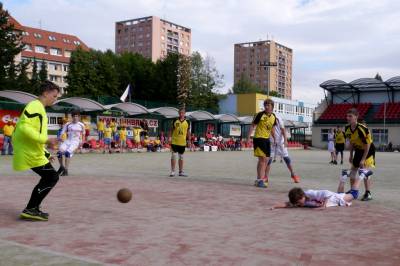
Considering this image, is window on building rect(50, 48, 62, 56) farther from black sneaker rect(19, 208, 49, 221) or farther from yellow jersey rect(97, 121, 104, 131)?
black sneaker rect(19, 208, 49, 221)

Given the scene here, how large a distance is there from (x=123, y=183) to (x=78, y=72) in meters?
57.4

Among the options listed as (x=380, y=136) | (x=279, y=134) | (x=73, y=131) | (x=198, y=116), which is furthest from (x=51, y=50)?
(x=279, y=134)

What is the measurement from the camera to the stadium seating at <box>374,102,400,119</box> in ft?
196

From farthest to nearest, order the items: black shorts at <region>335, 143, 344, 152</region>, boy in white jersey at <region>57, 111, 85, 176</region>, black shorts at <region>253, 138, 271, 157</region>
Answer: black shorts at <region>335, 143, 344, 152</region>, boy in white jersey at <region>57, 111, 85, 176</region>, black shorts at <region>253, 138, 271, 157</region>

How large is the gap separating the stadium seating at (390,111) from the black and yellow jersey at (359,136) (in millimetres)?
54188

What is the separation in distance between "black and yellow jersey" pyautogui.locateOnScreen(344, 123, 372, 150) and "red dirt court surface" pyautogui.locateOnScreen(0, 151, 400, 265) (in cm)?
110

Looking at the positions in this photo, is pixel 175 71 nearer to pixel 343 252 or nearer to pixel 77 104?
pixel 77 104

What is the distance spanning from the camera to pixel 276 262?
4590 mm

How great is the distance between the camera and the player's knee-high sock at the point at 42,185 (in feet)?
21.6

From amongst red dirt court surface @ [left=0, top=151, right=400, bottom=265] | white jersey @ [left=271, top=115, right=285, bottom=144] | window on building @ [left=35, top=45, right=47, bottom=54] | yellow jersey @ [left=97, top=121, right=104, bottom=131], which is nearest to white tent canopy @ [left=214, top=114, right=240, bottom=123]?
yellow jersey @ [left=97, top=121, right=104, bottom=131]

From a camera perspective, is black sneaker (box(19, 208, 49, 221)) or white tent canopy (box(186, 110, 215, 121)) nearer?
black sneaker (box(19, 208, 49, 221))

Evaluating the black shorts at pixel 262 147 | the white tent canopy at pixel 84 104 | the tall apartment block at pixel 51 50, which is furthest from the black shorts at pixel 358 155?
the tall apartment block at pixel 51 50

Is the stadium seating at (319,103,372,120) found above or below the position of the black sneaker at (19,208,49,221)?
above

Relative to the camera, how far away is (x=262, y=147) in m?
11.3
